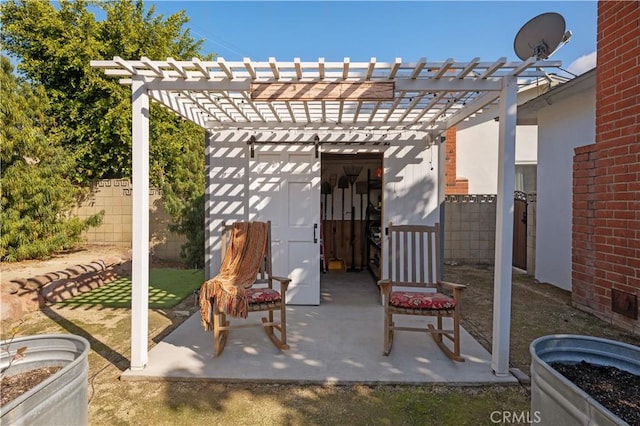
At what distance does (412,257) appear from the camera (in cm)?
394

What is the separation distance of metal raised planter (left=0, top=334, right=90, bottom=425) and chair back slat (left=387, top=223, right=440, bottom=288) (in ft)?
8.97

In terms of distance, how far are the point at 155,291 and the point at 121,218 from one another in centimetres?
333

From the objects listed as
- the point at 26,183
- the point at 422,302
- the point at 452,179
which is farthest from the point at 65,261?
the point at 452,179

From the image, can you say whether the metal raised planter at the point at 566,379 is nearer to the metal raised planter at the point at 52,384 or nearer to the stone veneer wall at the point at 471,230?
the metal raised planter at the point at 52,384

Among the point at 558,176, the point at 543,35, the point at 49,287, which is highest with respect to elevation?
the point at 543,35

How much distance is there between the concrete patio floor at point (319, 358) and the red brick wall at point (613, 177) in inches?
74.3

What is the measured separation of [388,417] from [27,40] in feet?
38.7

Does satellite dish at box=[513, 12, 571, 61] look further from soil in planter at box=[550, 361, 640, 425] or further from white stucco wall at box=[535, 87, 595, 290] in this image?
soil in planter at box=[550, 361, 640, 425]

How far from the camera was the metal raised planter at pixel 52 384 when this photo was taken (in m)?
1.33

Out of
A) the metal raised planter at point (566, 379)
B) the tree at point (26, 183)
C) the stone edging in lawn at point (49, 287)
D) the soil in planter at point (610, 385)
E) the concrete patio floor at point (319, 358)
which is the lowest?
the concrete patio floor at point (319, 358)

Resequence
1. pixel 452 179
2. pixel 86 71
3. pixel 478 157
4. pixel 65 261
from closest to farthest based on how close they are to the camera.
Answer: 1. pixel 65 261
2. pixel 86 71
3. pixel 452 179
4. pixel 478 157

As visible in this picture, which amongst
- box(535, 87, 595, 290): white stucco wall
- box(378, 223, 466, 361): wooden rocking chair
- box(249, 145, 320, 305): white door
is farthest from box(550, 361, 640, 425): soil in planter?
box(535, 87, 595, 290): white stucco wall

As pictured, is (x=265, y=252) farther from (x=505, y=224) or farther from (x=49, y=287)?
(x=49, y=287)

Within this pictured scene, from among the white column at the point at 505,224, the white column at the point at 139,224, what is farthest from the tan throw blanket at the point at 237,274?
the white column at the point at 505,224
